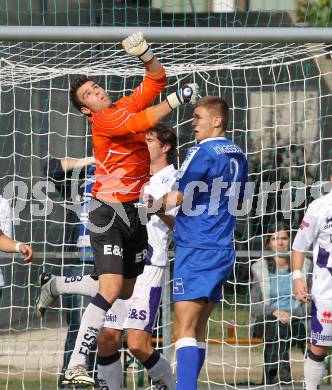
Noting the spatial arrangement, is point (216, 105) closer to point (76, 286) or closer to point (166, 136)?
point (166, 136)

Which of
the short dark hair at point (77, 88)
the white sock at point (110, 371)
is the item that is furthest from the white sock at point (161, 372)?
the short dark hair at point (77, 88)

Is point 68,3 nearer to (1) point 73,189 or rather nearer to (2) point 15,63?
(2) point 15,63

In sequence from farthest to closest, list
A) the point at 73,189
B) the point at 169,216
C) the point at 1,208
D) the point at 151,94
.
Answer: the point at 73,189, the point at 1,208, the point at 169,216, the point at 151,94

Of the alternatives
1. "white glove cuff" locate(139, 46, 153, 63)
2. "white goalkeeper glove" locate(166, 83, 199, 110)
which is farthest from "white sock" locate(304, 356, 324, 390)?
"white glove cuff" locate(139, 46, 153, 63)

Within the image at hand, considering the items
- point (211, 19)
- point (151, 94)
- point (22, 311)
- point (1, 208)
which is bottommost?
point (22, 311)

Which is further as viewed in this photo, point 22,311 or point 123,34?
point 22,311

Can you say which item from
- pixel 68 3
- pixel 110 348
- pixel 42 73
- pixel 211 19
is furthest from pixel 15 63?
pixel 110 348

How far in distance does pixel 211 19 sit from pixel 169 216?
3316mm

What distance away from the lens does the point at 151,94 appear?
23.4 ft

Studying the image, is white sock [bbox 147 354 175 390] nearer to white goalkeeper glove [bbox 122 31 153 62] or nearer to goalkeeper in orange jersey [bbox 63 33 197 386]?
goalkeeper in orange jersey [bbox 63 33 197 386]

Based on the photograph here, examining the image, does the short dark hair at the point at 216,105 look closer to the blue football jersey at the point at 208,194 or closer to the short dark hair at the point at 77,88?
the blue football jersey at the point at 208,194

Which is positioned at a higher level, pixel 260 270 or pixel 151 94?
pixel 151 94

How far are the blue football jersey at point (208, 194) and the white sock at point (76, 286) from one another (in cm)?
108

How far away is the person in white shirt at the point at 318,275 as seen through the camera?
8758 mm
